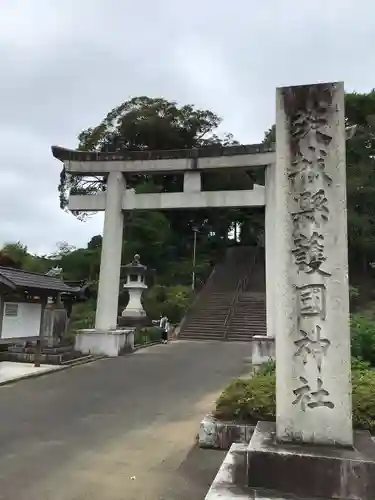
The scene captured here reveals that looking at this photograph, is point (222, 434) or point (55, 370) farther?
point (55, 370)

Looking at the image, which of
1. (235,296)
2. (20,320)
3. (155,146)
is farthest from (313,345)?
(155,146)

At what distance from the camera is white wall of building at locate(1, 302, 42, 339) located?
1278 cm

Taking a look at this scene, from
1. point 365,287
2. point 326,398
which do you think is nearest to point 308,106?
point 326,398

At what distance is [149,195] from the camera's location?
1462 centimetres

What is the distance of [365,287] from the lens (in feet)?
99.0

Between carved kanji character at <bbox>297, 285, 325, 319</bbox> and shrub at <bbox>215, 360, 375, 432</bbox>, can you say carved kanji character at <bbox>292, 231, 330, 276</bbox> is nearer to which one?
carved kanji character at <bbox>297, 285, 325, 319</bbox>

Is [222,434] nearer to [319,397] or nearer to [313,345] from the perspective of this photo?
[319,397]

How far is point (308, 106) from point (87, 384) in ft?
24.5

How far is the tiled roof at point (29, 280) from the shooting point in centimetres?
1271

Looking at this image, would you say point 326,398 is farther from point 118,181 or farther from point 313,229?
point 118,181

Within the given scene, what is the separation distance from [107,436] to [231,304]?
868 inches

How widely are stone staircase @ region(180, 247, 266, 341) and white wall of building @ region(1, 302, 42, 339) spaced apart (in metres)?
9.96

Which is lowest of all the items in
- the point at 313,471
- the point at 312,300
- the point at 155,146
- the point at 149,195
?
the point at 313,471

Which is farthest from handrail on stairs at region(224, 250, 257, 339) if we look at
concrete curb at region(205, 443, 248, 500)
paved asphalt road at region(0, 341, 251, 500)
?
concrete curb at region(205, 443, 248, 500)
